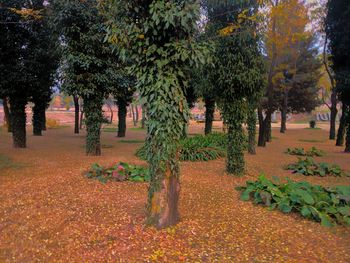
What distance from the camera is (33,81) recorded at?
1130 cm

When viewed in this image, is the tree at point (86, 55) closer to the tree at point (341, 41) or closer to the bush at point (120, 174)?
the bush at point (120, 174)

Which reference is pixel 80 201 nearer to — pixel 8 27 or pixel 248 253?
pixel 248 253

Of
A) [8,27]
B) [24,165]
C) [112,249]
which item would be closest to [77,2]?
[8,27]

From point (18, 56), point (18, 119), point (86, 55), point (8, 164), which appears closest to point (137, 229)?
point (8, 164)

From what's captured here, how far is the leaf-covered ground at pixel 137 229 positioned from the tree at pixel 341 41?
9.70 m

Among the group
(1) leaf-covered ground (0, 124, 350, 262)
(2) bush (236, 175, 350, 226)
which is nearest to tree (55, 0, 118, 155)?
(1) leaf-covered ground (0, 124, 350, 262)

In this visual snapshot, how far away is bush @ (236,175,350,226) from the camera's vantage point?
4727 millimetres

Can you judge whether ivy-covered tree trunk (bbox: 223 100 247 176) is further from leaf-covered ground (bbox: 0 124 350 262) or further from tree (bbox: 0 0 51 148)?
tree (bbox: 0 0 51 148)

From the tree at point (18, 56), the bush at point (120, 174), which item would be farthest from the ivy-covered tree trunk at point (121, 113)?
the bush at point (120, 174)

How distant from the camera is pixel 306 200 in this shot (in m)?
4.90

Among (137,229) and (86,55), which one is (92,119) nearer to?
(86,55)

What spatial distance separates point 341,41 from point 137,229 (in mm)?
13167

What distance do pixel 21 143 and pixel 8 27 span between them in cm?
466

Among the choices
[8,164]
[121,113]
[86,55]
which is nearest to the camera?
[8,164]
